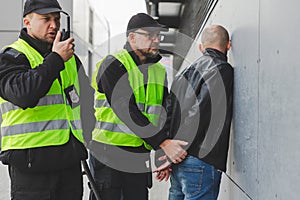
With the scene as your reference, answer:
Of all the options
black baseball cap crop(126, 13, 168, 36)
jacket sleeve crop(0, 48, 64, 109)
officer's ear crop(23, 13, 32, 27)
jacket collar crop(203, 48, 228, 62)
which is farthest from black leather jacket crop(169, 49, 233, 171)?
officer's ear crop(23, 13, 32, 27)

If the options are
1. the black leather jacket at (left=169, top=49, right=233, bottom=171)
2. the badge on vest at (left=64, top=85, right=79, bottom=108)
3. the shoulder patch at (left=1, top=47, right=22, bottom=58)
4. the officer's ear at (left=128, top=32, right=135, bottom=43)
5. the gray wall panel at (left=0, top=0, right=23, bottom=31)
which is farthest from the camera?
the gray wall panel at (left=0, top=0, right=23, bottom=31)

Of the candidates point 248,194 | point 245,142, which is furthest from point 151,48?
point 248,194

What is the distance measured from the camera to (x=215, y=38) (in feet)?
10.2

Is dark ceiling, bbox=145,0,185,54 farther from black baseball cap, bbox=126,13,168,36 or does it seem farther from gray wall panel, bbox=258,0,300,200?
gray wall panel, bbox=258,0,300,200

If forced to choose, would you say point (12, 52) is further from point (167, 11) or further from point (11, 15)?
point (167, 11)

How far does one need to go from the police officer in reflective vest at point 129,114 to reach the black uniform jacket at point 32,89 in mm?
580

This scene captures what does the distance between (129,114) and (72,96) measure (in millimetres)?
473

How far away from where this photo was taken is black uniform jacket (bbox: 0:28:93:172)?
7.66 ft

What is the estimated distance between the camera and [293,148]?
188cm

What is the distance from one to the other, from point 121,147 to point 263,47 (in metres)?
1.30

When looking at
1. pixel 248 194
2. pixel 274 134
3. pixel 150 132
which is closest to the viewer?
pixel 274 134

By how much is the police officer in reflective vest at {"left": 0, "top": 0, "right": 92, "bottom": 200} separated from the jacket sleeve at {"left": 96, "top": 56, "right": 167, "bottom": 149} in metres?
0.47

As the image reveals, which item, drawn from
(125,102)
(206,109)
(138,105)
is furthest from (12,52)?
(206,109)

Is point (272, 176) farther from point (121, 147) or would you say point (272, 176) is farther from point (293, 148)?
point (121, 147)
